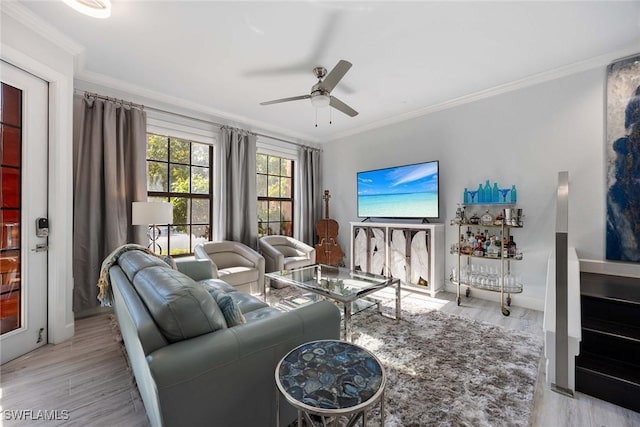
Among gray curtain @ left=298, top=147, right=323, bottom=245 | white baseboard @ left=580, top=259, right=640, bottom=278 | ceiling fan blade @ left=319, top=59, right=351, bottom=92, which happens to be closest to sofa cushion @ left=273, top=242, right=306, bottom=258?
gray curtain @ left=298, top=147, right=323, bottom=245

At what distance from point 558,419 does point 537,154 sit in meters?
2.66

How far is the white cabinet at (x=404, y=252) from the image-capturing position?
3.56 metres

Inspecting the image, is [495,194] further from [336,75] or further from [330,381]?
[330,381]

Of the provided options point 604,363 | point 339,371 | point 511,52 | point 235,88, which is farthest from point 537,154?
point 235,88

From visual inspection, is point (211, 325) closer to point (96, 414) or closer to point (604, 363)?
point (96, 414)

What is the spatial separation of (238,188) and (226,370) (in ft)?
10.6

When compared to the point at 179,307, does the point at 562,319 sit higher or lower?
lower

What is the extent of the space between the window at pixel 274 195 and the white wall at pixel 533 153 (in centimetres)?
228

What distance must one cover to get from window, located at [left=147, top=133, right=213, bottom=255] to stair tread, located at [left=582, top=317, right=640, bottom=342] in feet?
13.8

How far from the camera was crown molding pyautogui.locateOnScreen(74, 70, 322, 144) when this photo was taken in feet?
9.54

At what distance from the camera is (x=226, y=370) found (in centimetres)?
108

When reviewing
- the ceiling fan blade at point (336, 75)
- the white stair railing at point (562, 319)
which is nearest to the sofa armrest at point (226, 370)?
the white stair railing at point (562, 319)

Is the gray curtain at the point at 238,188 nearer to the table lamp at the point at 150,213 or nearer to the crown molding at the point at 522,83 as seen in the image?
the table lamp at the point at 150,213

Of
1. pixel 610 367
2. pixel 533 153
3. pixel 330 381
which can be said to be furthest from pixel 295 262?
pixel 533 153
